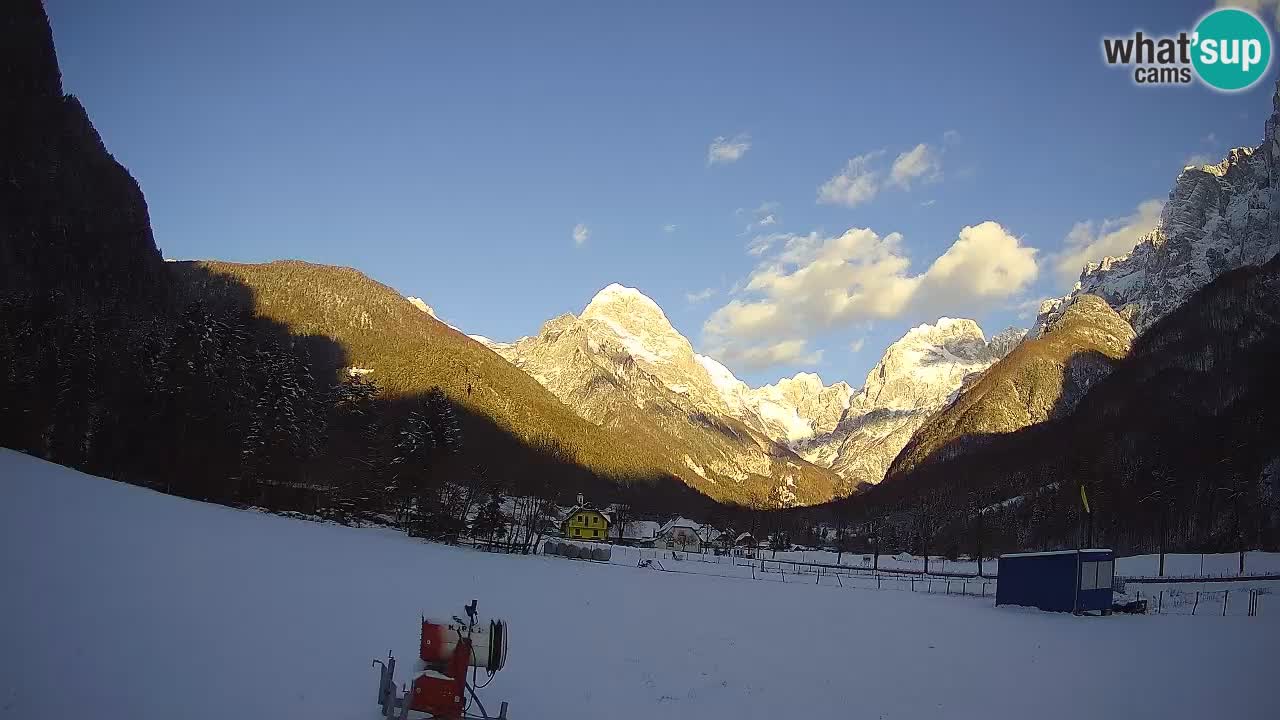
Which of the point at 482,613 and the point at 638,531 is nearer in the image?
the point at 482,613

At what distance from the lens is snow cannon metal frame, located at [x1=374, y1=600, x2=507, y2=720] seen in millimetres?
11398

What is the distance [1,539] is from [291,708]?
9337mm

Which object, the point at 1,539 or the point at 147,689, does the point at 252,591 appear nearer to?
the point at 1,539

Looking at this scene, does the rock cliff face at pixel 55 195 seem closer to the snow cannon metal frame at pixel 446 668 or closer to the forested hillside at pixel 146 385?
the forested hillside at pixel 146 385

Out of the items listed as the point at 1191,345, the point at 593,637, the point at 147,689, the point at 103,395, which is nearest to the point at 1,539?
the point at 147,689

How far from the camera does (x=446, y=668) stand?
11.7 metres

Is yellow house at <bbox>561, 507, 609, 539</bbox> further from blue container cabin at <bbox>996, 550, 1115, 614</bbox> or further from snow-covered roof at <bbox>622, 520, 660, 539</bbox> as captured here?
blue container cabin at <bbox>996, 550, 1115, 614</bbox>

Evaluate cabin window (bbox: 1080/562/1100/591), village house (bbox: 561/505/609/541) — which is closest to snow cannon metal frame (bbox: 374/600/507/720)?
cabin window (bbox: 1080/562/1100/591)

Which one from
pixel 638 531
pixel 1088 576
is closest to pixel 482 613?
pixel 1088 576

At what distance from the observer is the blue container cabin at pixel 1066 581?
36.1 metres

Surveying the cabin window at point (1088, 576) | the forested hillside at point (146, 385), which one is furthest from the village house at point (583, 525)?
the cabin window at point (1088, 576)

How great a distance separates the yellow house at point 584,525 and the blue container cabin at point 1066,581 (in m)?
89.3

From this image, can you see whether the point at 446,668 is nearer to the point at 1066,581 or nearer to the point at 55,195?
the point at 1066,581

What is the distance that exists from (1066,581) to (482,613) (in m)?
29.6
